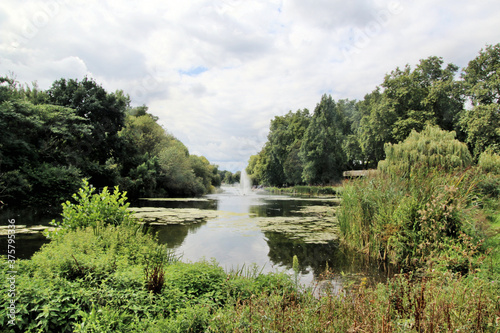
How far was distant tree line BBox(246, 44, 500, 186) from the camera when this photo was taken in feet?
99.6

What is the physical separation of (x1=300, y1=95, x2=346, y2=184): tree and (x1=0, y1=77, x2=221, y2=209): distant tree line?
2085 cm

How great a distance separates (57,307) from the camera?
3180mm

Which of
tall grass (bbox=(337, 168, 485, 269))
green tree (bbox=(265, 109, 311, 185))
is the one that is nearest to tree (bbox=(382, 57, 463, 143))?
green tree (bbox=(265, 109, 311, 185))

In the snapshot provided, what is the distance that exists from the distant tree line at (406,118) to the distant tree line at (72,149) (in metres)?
23.4

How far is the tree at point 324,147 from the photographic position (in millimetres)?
51344

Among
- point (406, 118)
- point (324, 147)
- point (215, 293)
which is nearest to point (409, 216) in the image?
point (215, 293)

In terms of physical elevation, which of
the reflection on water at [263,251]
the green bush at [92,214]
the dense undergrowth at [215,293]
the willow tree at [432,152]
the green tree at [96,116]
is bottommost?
the reflection on water at [263,251]

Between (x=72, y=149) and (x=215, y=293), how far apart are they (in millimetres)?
28268

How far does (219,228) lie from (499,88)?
109 ft

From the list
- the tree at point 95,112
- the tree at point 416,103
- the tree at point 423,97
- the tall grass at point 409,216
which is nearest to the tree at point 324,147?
the tree at point 416,103

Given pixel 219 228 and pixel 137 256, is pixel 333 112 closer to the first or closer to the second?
pixel 219 228

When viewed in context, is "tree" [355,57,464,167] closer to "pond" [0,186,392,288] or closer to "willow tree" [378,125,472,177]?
"willow tree" [378,125,472,177]

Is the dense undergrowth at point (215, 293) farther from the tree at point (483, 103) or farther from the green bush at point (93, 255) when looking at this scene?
the tree at point (483, 103)

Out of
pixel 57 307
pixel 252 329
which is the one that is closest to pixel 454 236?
pixel 252 329
